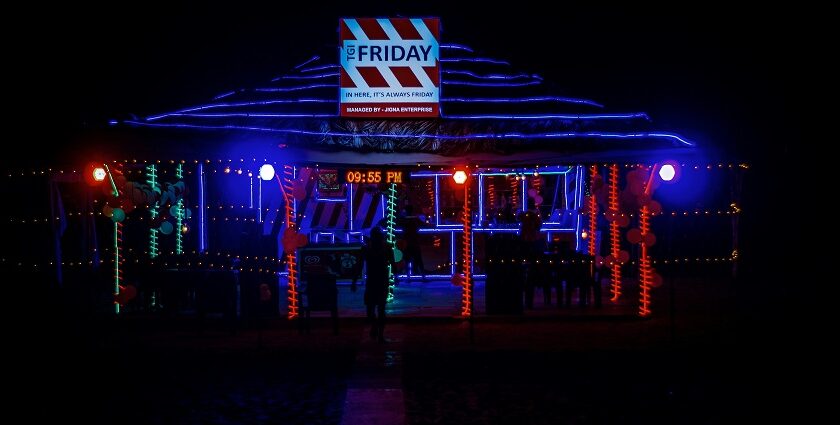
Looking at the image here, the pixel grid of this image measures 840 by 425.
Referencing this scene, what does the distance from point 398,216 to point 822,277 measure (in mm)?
10389

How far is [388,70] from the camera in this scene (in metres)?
14.8

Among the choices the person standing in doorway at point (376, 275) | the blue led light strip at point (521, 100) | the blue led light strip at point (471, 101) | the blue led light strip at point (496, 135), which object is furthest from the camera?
the blue led light strip at point (521, 100)

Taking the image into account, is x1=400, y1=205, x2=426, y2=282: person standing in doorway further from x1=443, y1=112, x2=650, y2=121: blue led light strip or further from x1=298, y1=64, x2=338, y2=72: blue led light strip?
x1=443, y1=112, x2=650, y2=121: blue led light strip

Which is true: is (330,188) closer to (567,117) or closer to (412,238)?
(412,238)

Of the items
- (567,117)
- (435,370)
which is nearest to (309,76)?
(567,117)

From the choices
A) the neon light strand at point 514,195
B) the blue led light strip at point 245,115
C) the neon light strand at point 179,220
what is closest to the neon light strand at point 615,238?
the neon light strand at point 514,195

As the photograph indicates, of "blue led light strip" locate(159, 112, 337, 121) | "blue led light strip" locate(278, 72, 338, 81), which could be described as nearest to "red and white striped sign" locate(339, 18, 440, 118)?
"blue led light strip" locate(159, 112, 337, 121)

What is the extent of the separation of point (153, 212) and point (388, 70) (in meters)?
4.78

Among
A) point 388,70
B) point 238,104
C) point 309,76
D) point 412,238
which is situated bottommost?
point 412,238

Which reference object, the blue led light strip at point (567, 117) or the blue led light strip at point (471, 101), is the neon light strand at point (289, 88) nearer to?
the blue led light strip at point (471, 101)

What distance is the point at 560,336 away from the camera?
13062 millimetres

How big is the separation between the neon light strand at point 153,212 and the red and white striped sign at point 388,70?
3.41 meters

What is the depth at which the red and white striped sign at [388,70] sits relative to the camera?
14.7m

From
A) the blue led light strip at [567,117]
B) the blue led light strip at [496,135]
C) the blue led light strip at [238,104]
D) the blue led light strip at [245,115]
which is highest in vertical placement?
the blue led light strip at [238,104]
